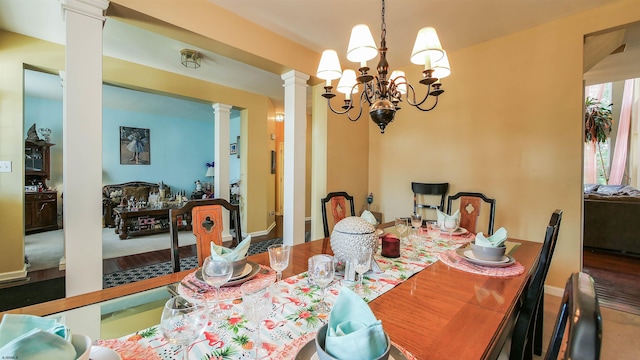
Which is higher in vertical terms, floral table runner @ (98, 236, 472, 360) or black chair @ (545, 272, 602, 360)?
black chair @ (545, 272, 602, 360)

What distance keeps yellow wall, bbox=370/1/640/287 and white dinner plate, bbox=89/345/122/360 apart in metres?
3.29

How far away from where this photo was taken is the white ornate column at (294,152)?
291 cm

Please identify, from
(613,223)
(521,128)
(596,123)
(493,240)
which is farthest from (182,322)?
(596,123)

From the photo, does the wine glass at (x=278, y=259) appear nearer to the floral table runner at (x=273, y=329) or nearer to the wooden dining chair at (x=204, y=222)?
the floral table runner at (x=273, y=329)

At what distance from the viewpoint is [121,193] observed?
19.1 ft

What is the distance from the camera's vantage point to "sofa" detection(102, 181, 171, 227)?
215 inches

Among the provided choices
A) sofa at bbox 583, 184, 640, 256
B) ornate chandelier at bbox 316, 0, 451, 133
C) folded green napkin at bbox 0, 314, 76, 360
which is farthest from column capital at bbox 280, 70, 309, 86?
sofa at bbox 583, 184, 640, 256

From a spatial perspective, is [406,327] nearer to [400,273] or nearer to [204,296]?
[400,273]

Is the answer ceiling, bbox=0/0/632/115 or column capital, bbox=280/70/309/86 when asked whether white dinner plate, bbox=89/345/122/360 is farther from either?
column capital, bbox=280/70/309/86

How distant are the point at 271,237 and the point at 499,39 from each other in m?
4.20

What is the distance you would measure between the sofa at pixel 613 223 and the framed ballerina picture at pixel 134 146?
340 inches

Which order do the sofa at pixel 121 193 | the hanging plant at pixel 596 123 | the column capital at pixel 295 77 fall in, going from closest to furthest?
the column capital at pixel 295 77 → the sofa at pixel 121 193 → the hanging plant at pixel 596 123

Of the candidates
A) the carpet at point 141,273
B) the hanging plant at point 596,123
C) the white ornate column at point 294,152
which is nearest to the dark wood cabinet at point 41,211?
the carpet at point 141,273

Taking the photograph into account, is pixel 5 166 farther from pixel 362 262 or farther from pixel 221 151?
pixel 362 262
